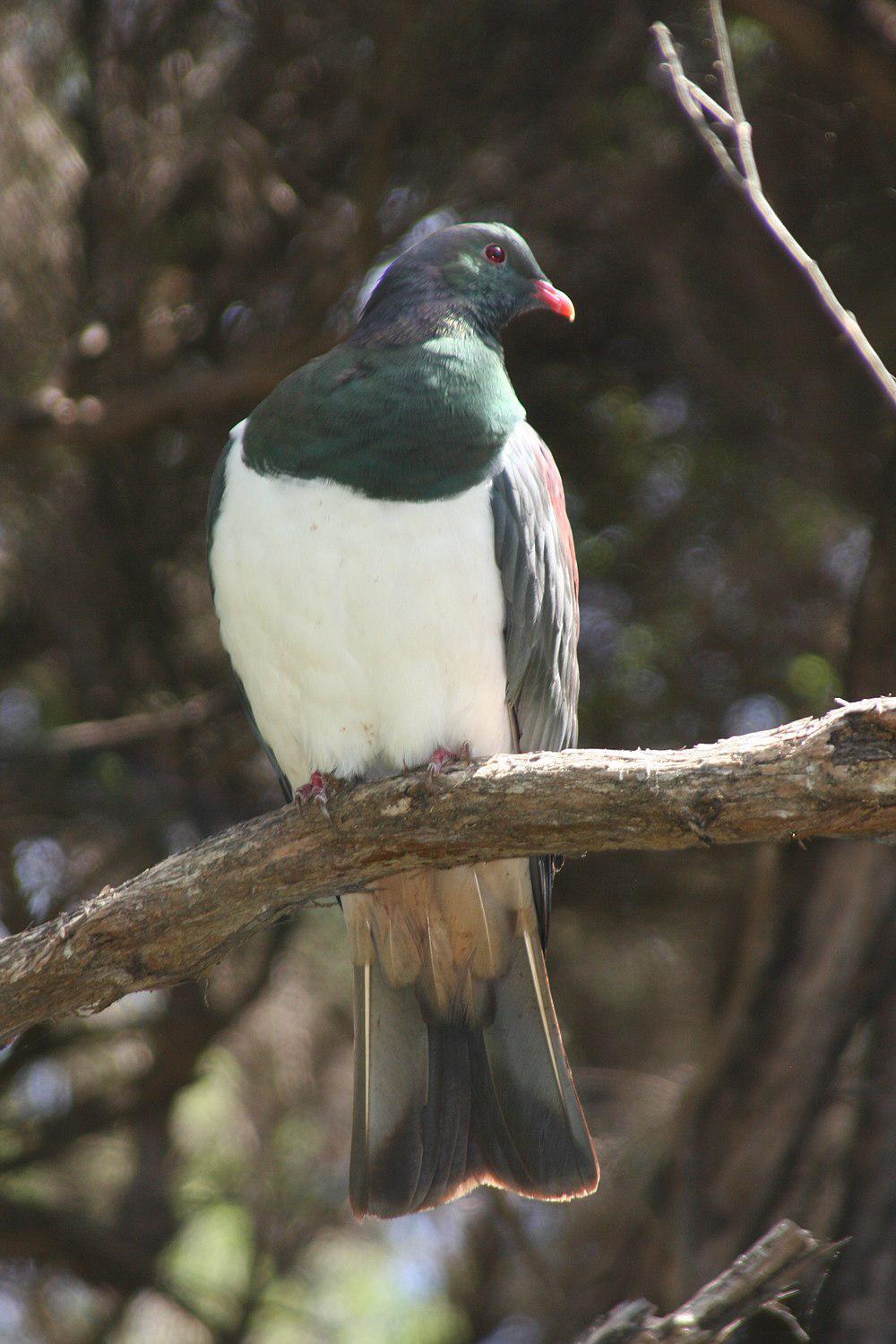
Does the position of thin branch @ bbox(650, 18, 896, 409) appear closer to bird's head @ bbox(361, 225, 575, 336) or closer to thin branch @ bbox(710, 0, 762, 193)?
thin branch @ bbox(710, 0, 762, 193)

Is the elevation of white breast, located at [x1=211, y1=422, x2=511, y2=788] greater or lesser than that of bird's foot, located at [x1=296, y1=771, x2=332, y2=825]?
greater

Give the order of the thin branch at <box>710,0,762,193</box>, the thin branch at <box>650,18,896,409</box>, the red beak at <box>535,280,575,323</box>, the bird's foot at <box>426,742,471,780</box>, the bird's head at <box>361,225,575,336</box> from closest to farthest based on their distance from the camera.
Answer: the thin branch at <box>650,18,896,409</box>
the thin branch at <box>710,0,762,193</box>
the bird's foot at <box>426,742,471,780</box>
the bird's head at <box>361,225,575,336</box>
the red beak at <box>535,280,575,323</box>

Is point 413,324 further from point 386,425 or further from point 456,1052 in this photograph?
point 456,1052

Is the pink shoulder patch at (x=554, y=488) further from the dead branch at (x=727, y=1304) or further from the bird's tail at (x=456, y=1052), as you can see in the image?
the dead branch at (x=727, y=1304)

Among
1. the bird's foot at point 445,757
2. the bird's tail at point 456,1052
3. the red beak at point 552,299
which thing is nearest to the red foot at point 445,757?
the bird's foot at point 445,757

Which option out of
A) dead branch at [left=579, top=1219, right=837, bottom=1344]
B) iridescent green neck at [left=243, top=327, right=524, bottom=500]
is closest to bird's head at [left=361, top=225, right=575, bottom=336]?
iridescent green neck at [left=243, top=327, right=524, bottom=500]

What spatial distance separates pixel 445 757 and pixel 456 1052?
2.14 ft

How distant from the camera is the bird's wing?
2539mm

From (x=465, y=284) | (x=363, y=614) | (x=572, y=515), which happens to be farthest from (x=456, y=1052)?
(x=572, y=515)

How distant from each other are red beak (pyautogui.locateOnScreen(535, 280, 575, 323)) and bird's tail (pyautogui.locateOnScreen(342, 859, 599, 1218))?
1246 millimetres

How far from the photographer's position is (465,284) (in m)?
2.93

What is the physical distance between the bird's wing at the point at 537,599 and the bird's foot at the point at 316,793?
16.8 inches

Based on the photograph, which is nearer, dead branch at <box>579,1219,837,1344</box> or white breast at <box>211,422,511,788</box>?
dead branch at <box>579,1219,837,1344</box>

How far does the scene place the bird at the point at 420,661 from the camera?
2457 millimetres
